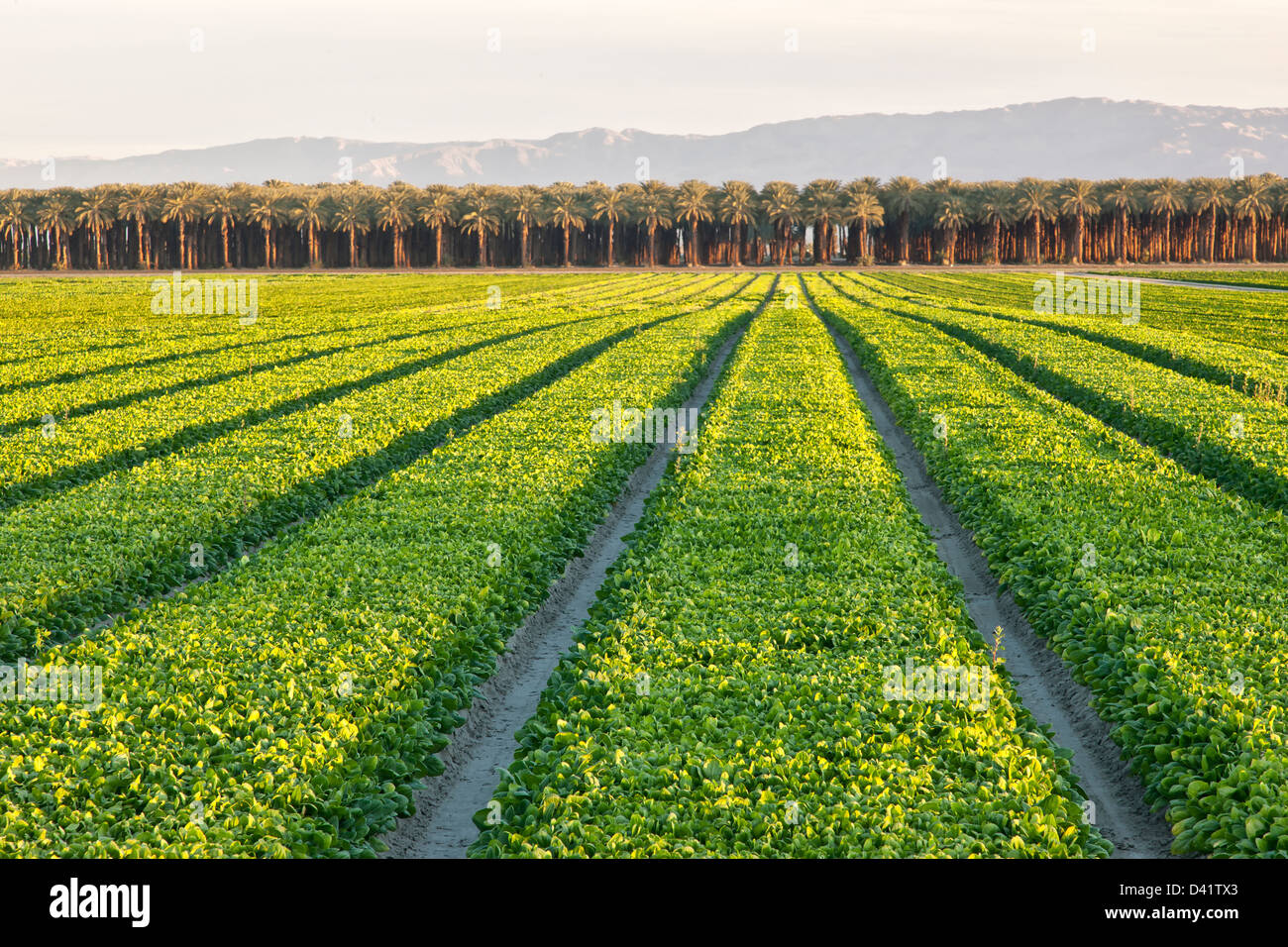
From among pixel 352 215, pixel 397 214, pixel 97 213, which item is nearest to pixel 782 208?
pixel 397 214

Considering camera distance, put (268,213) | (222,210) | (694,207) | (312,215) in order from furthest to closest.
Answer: (694,207), (312,215), (222,210), (268,213)

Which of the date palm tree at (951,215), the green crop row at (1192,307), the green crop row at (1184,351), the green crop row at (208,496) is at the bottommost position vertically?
the green crop row at (208,496)

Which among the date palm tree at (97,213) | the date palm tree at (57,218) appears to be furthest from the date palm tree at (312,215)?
the date palm tree at (57,218)

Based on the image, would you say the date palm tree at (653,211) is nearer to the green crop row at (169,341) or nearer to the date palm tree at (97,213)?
the green crop row at (169,341)

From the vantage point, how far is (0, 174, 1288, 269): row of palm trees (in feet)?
422

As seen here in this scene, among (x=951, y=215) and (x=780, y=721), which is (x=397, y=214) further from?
(x=780, y=721)

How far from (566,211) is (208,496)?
12257 centimetres

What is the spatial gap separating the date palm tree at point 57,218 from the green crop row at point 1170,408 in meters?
128

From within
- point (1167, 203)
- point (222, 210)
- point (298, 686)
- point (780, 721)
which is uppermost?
point (222, 210)

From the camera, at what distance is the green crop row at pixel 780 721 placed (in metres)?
6.97

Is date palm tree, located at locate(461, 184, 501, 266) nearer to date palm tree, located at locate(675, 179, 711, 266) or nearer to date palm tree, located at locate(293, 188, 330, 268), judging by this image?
date palm tree, located at locate(293, 188, 330, 268)

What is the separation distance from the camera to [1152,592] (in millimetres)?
11273

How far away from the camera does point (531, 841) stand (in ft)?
23.0
